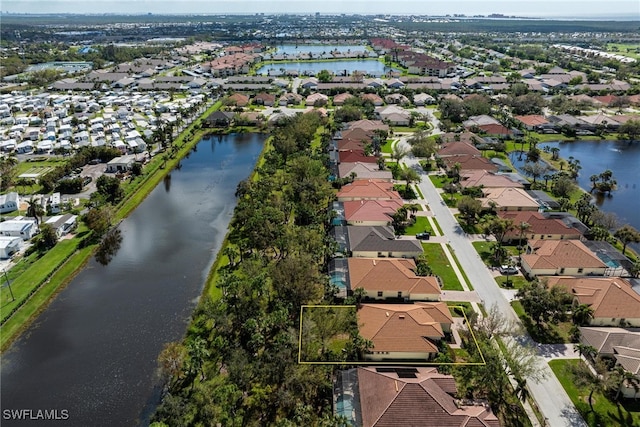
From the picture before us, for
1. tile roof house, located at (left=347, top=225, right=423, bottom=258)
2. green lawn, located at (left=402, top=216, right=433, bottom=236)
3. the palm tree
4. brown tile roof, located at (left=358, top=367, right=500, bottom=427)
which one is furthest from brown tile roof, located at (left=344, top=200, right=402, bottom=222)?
the palm tree

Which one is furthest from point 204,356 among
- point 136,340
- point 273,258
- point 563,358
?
point 563,358

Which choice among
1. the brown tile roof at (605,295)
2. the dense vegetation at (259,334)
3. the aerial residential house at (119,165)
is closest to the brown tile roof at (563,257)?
the brown tile roof at (605,295)

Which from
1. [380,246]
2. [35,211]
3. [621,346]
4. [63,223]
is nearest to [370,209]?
[380,246]

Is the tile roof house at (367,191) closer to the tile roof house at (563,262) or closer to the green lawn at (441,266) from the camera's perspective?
the green lawn at (441,266)

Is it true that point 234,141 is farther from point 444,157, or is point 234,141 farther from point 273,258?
point 273,258

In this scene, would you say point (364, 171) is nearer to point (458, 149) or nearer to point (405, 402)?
point (458, 149)

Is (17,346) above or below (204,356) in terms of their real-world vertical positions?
below
